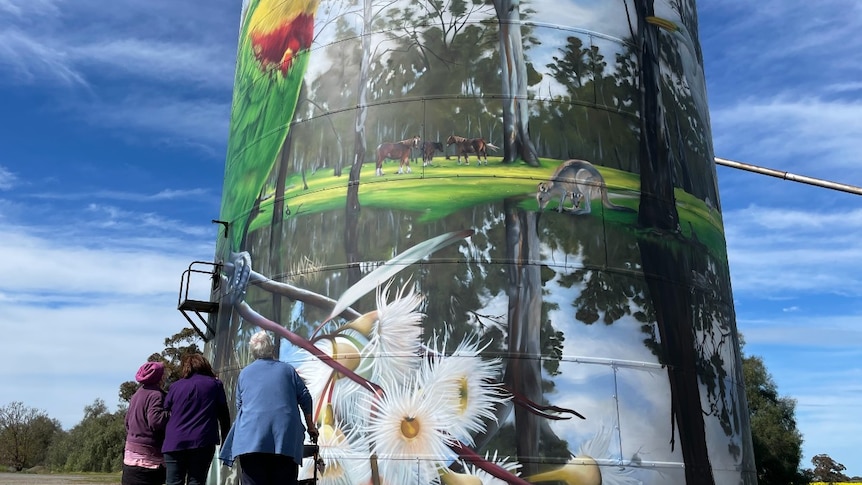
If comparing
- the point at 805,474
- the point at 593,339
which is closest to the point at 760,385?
the point at 805,474

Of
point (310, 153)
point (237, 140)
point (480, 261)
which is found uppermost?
point (237, 140)

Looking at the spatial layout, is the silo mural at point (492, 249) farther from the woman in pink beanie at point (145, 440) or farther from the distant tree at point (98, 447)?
the distant tree at point (98, 447)

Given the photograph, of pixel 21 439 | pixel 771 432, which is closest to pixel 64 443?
pixel 21 439

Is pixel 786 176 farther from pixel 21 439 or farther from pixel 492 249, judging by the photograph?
pixel 21 439

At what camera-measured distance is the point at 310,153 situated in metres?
10.4

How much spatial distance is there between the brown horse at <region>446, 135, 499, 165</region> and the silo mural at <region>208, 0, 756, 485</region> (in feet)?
0.13

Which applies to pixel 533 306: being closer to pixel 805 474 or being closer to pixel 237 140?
pixel 237 140

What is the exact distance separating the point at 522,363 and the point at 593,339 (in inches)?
37.5

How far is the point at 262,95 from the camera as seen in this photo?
458 inches

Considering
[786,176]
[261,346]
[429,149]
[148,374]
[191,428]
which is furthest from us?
[786,176]

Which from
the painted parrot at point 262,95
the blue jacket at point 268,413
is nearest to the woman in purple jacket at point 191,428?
the blue jacket at point 268,413

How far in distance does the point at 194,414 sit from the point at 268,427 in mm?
953

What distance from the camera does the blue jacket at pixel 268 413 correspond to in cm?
526

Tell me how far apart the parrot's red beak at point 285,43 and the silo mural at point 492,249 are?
0.05m
